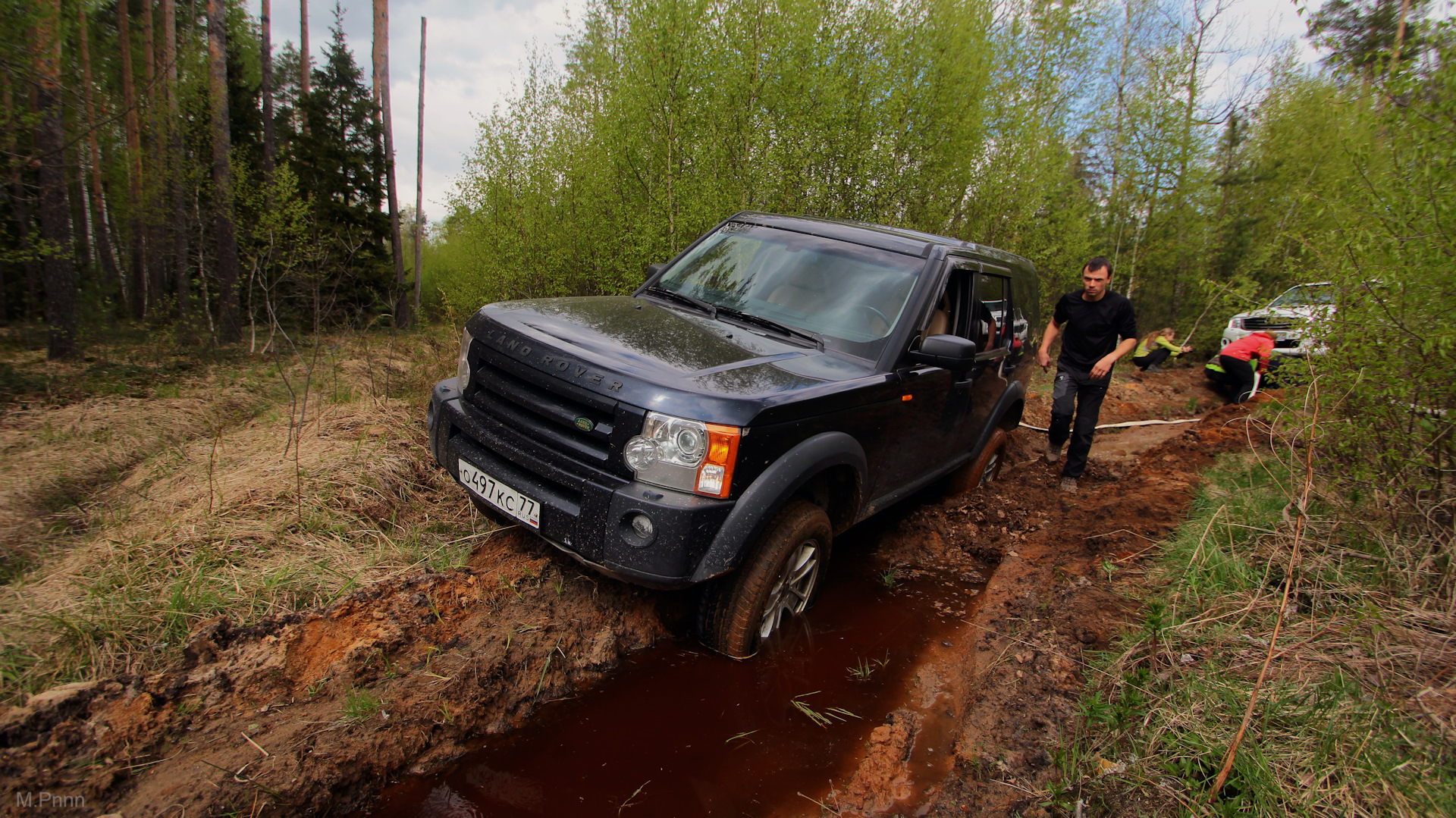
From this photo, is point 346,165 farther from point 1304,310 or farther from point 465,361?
point 1304,310

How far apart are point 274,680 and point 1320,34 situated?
18.8 ft

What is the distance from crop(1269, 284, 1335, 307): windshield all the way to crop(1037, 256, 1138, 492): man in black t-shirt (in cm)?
139

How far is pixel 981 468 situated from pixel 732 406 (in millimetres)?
3188

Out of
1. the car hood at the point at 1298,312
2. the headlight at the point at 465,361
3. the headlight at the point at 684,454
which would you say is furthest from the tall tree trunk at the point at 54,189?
the car hood at the point at 1298,312

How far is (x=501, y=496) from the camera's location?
2.59 metres

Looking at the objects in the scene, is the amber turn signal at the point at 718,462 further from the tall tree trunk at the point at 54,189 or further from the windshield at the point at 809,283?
the tall tree trunk at the point at 54,189

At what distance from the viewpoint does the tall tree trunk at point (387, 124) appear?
1498 cm

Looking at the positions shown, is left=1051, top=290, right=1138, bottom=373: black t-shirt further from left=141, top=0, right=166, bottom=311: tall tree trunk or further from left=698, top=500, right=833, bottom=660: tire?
left=141, top=0, right=166, bottom=311: tall tree trunk

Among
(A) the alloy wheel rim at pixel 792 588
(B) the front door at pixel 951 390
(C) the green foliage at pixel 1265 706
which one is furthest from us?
(B) the front door at pixel 951 390

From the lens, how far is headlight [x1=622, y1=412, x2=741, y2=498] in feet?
7.44

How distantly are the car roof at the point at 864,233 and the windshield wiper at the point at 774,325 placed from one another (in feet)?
2.46

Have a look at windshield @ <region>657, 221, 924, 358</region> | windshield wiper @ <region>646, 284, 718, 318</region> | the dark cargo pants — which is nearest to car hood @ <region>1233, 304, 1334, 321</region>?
the dark cargo pants

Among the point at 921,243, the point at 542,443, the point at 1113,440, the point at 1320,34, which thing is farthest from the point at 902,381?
the point at 1113,440

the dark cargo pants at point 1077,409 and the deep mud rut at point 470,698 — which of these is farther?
the dark cargo pants at point 1077,409
